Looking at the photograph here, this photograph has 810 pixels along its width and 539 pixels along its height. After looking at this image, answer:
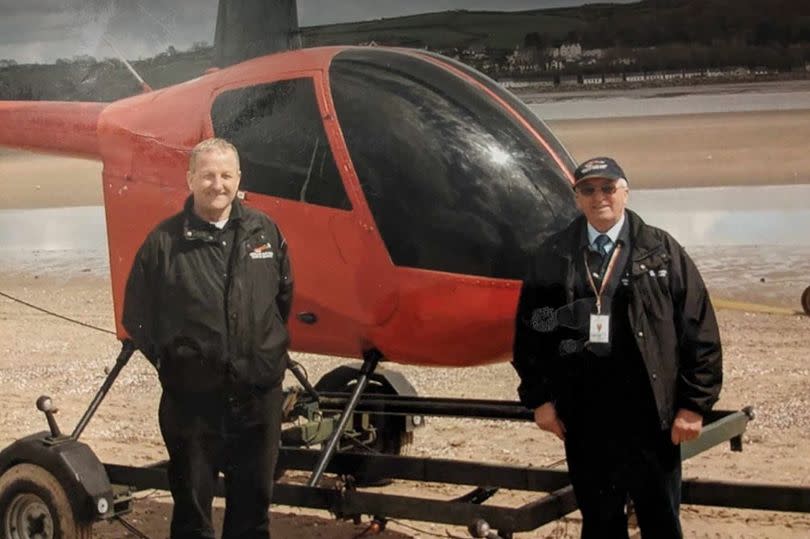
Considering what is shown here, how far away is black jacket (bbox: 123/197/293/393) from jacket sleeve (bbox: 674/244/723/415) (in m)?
1.14

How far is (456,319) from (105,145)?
1.48m

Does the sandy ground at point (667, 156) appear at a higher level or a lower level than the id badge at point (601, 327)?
higher

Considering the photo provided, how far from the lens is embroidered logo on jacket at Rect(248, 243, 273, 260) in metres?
3.70

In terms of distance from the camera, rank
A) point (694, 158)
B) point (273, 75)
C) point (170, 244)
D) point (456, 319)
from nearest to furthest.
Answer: point (170, 244), point (456, 319), point (273, 75), point (694, 158)

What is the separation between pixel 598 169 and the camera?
11.0 ft

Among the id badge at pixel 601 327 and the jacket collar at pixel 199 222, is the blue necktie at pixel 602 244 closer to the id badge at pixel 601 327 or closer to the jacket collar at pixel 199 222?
the id badge at pixel 601 327

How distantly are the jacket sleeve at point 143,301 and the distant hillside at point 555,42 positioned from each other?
1.19 metres

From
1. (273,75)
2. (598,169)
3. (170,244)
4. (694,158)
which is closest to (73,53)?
(273,75)

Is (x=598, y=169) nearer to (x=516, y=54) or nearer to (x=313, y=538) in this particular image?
(x=516, y=54)

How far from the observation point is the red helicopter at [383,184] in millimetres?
4008

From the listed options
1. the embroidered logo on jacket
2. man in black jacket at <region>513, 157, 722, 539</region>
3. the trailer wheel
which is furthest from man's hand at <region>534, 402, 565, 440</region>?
the trailer wheel

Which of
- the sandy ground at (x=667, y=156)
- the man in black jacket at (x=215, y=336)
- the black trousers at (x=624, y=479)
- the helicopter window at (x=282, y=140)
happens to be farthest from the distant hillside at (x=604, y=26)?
the black trousers at (x=624, y=479)

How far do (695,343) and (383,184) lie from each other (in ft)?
3.96

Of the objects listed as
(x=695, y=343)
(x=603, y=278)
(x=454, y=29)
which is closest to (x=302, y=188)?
(x=454, y=29)
